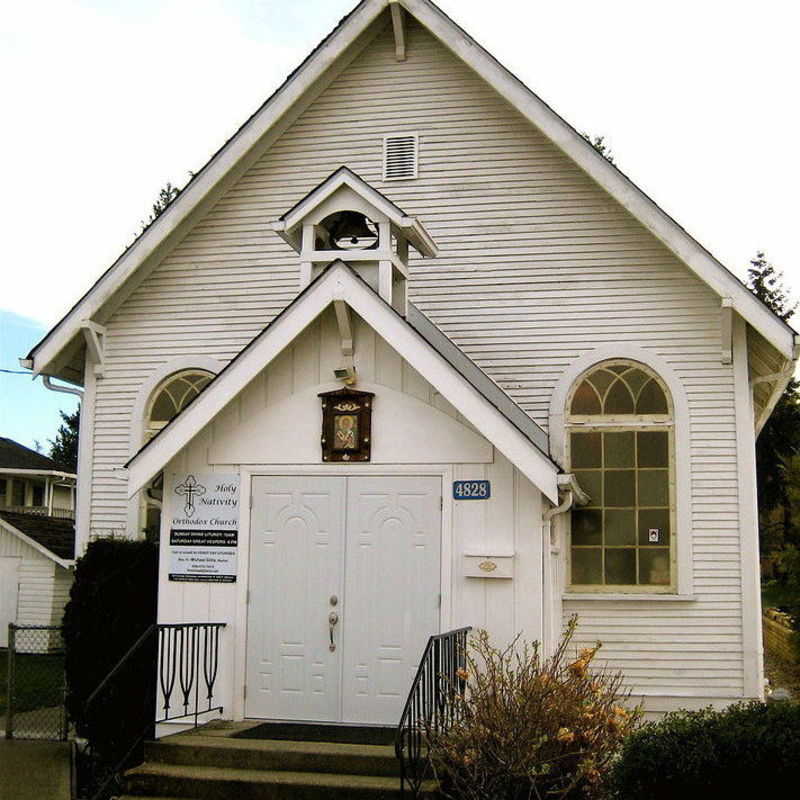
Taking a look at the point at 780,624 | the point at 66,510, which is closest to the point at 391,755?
the point at 780,624

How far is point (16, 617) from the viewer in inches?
1076

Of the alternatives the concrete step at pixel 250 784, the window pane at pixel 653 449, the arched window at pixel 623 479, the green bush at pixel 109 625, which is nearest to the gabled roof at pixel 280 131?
the arched window at pixel 623 479

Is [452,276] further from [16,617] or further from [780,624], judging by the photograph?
[16,617]

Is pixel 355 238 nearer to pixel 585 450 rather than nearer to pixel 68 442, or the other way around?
pixel 585 450

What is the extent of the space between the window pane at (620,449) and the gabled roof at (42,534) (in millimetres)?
16951

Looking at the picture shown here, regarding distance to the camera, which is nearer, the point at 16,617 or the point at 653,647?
the point at 653,647

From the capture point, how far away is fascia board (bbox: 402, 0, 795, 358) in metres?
11.6

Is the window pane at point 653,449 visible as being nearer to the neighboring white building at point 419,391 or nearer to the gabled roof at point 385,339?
the neighboring white building at point 419,391

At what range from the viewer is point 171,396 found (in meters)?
14.2

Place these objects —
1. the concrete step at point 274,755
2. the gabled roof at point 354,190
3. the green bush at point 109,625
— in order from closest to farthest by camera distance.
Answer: the concrete step at point 274,755, the gabled roof at point 354,190, the green bush at point 109,625

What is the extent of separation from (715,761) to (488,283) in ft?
23.3

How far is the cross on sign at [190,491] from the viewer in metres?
11.1

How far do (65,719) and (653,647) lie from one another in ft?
23.1

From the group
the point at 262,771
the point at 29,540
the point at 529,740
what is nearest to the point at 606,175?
the point at 529,740
